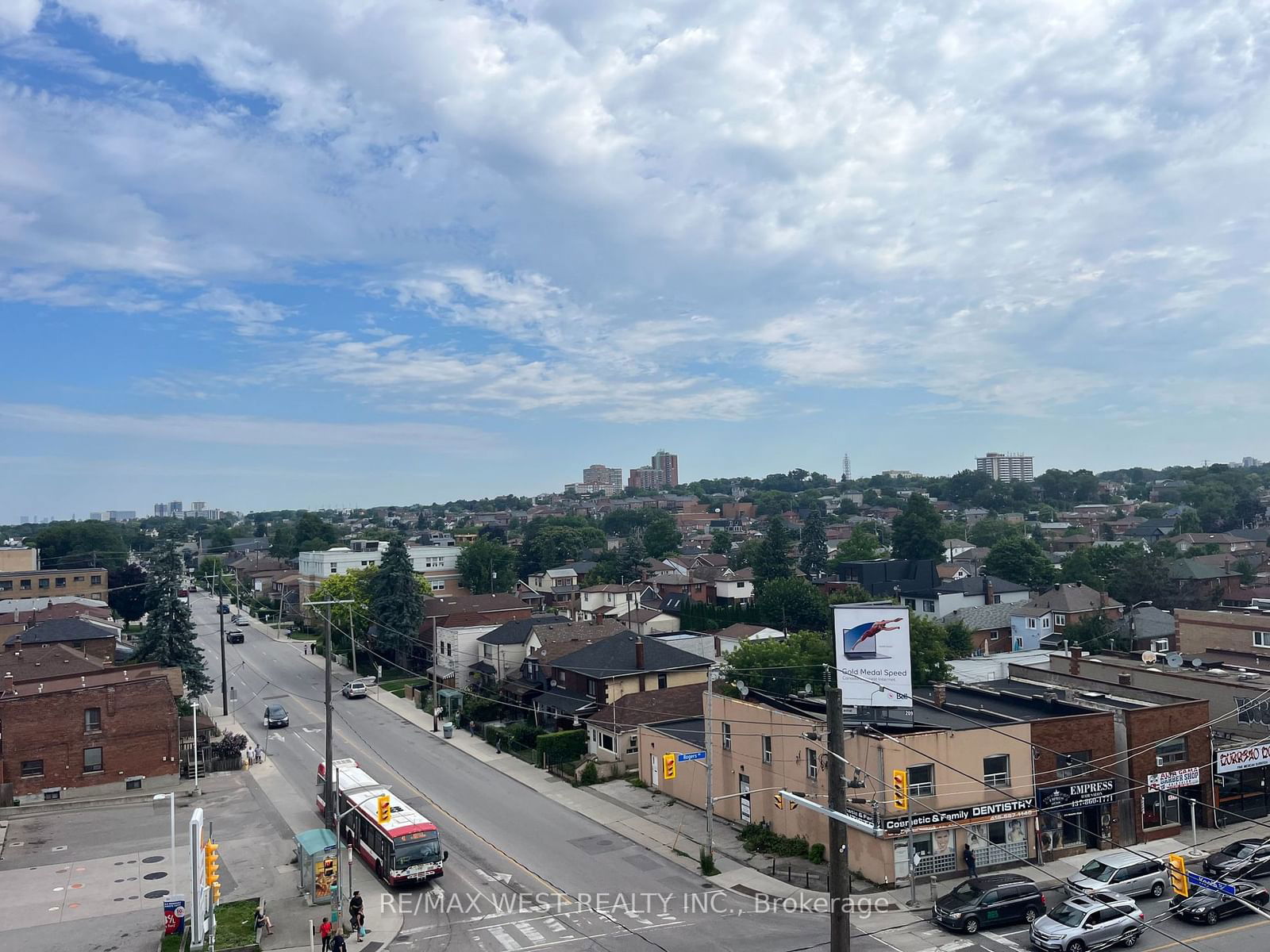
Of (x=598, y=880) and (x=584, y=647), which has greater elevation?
(x=584, y=647)

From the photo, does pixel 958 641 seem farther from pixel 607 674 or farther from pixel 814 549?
pixel 814 549

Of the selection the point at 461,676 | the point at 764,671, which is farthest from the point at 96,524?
the point at 764,671

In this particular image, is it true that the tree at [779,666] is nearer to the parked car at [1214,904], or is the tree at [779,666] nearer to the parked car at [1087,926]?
the parked car at [1214,904]

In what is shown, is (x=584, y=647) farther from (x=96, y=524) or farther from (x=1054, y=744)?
(x=96, y=524)

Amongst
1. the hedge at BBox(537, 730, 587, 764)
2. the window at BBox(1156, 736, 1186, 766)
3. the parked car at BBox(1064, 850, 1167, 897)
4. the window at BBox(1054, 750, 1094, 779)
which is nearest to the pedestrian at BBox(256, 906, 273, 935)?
the hedge at BBox(537, 730, 587, 764)

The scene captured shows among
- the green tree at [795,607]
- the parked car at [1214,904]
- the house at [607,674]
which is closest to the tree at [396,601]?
the house at [607,674]

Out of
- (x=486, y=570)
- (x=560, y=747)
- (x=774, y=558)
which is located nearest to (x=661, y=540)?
(x=486, y=570)

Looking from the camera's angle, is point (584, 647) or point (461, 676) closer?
point (584, 647)
